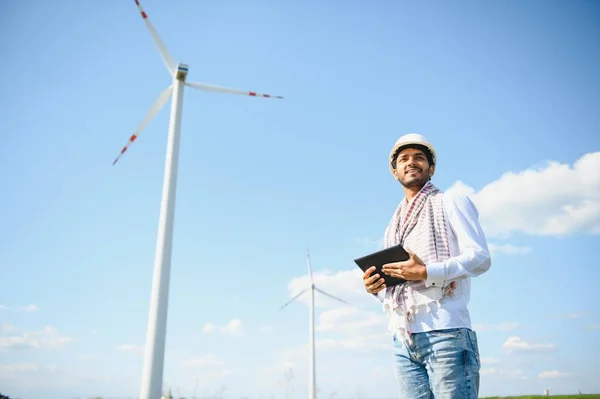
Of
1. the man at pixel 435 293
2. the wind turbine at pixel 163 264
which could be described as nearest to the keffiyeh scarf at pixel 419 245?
the man at pixel 435 293

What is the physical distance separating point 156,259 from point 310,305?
22609 millimetres

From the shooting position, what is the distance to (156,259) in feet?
52.4

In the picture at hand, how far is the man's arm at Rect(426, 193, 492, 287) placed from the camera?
11.2 ft

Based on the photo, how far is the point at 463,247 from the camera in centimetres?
356

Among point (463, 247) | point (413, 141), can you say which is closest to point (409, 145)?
point (413, 141)

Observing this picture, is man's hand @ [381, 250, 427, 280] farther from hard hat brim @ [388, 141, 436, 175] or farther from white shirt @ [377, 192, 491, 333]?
hard hat brim @ [388, 141, 436, 175]

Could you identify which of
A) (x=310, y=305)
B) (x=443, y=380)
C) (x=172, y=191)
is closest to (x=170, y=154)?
(x=172, y=191)

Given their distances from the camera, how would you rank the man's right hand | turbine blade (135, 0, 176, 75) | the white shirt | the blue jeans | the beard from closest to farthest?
the blue jeans < the white shirt < the man's right hand < the beard < turbine blade (135, 0, 176, 75)

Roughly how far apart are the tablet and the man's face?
2.61 ft

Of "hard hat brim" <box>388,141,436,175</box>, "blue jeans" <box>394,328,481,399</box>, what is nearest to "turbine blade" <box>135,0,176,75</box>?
"hard hat brim" <box>388,141,436,175</box>

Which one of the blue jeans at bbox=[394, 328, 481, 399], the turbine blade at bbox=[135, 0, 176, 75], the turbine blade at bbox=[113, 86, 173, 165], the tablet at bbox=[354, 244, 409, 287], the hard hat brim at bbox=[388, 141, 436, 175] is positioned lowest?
the blue jeans at bbox=[394, 328, 481, 399]

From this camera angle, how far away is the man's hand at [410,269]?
3.45m

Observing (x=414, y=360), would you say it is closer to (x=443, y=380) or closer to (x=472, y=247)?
(x=443, y=380)

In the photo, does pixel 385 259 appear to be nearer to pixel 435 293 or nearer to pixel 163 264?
pixel 435 293
